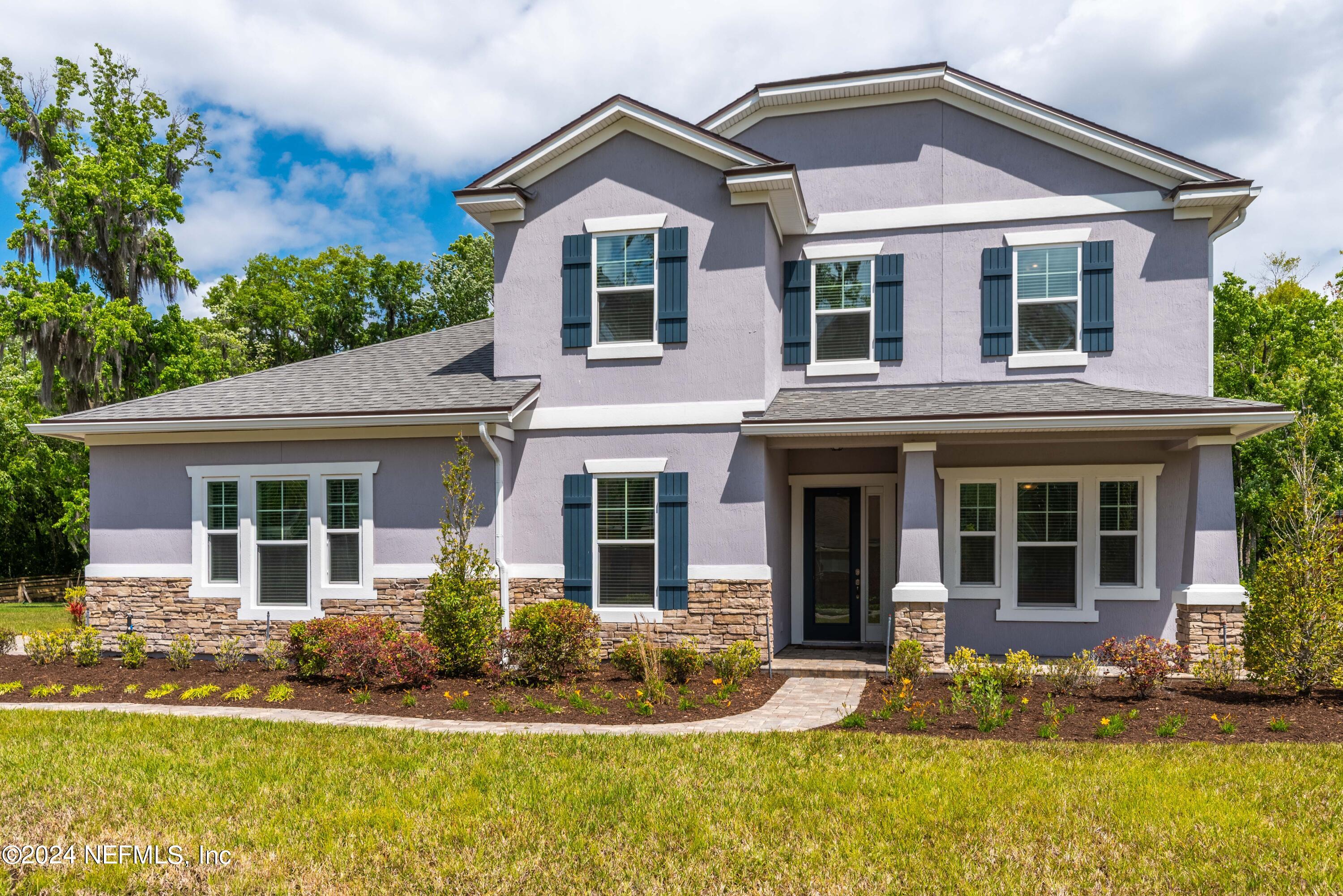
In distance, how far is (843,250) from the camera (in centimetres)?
1268

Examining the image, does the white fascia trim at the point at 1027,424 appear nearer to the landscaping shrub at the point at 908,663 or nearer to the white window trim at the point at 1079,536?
the white window trim at the point at 1079,536

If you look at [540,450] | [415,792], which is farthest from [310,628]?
[415,792]

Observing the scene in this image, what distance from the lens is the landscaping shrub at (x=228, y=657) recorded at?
35.2 ft

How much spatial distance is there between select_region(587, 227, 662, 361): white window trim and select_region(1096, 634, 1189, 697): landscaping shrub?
257 inches

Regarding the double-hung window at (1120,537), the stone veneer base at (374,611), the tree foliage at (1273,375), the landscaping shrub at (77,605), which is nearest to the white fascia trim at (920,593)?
the stone veneer base at (374,611)

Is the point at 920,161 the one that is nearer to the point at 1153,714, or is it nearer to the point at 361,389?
the point at 1153,714

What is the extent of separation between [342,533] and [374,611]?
1.20 metres

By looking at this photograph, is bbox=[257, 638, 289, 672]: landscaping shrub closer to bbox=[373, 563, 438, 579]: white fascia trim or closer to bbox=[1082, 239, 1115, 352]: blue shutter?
bbox=[373, 563, 438, 579]: white fascia trim

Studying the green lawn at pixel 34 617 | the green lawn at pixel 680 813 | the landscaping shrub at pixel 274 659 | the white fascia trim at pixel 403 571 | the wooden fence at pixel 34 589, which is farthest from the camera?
the wooden fence at pixel 34 589

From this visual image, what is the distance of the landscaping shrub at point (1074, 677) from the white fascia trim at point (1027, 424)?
2.67 m

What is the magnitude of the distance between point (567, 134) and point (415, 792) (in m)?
8.86

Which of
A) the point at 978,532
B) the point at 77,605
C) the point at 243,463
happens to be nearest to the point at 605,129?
the point at 243,463

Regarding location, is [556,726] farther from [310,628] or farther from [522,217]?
[522,217]

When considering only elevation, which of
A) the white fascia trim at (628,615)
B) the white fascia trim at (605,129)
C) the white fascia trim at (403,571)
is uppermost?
the white fascia trim at (605,129)
